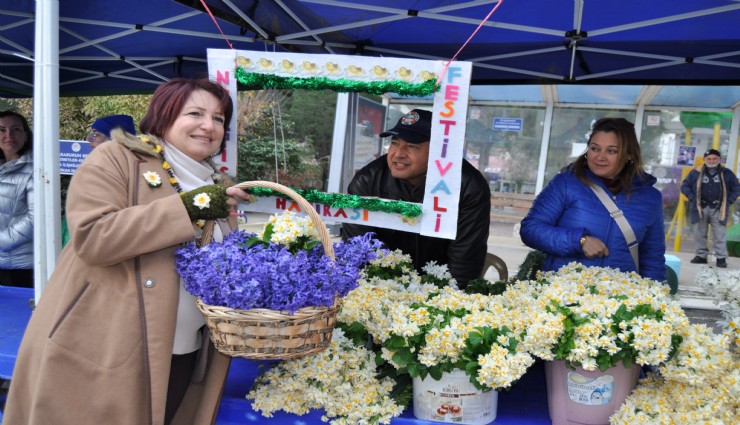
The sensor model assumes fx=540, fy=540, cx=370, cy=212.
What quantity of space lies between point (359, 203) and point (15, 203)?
114 inches

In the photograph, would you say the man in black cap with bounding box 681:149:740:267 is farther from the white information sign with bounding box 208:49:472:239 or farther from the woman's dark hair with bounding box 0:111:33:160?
the woman's dark hair with bounding box 0:111:33:160

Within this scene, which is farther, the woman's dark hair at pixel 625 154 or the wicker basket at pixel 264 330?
the woman's dark hair at pixel 625 154

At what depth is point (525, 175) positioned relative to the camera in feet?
35.1

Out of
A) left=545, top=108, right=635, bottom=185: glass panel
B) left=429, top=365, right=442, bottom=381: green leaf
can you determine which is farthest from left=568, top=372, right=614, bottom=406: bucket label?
left=545, top=108, right=635, bottom=185: glass panel

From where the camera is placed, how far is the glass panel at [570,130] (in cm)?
992

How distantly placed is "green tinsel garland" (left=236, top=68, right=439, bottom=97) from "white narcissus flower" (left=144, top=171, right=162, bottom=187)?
82 cm

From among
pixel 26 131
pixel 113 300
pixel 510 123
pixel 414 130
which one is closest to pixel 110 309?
pixel 113 300

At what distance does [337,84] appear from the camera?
221cm

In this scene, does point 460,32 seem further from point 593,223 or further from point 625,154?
point 593,223

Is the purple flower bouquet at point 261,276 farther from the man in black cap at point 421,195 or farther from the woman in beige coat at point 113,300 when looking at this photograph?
the man in black cap at point 421,195

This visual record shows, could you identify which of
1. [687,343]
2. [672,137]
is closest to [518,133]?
[672,137]

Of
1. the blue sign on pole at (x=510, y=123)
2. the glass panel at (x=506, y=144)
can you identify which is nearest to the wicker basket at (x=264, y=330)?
the glass panel at (x=506, y=144)

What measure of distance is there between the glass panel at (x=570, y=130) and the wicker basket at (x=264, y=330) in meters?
9.42

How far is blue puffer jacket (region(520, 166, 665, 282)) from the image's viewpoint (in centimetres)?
277
